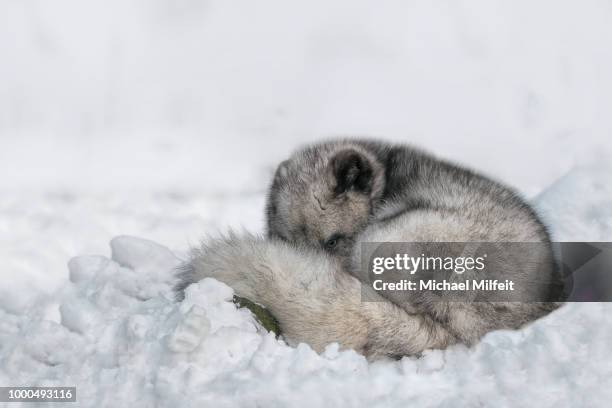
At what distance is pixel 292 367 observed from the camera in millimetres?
3656

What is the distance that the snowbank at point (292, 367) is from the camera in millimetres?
3545

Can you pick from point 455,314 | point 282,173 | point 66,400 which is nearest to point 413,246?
point 455,314

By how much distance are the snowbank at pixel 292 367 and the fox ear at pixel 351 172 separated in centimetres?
140

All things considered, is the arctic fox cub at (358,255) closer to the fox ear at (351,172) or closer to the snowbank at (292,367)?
the fox ear at (351,172)

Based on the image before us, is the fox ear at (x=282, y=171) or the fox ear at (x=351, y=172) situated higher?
the fox ear at (x=282, y=171)

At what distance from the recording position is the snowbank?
3.54 m

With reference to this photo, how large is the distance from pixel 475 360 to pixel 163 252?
3.22 meters

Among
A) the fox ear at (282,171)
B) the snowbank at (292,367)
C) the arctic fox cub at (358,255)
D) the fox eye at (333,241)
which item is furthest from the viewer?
the fox ear at (282,171)

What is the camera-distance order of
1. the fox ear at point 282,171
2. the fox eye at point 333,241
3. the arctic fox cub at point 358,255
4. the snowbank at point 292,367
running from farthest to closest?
the fox ear at point 282,171
the fox eye at point 333,241
the arctic fox cub at point 358,255
the snowbank at point 292,367

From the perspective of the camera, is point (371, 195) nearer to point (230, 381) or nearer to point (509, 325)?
point (509, 325)

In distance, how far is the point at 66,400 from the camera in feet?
12.8

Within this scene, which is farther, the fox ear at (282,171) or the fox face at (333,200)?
the fox ear at (282,171)

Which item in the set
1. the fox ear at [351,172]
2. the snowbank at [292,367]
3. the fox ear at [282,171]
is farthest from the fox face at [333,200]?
the snowbank at [292,367]

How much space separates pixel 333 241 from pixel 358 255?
2.34 feet
